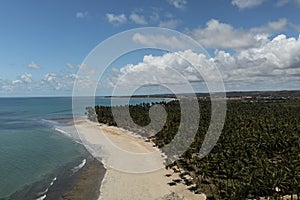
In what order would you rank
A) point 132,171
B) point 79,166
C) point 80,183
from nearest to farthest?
point 80,183, point 132,171, point 79,166

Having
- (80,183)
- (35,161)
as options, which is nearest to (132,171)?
(80,183)

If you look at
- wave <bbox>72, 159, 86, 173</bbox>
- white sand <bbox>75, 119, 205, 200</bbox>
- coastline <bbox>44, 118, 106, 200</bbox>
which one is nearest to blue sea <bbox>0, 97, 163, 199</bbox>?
wave <bbox>72, 159, 86, 173</bbox>

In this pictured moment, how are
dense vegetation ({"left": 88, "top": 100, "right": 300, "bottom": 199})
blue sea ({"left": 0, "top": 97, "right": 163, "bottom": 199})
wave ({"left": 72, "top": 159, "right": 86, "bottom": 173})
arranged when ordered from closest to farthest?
dense vegetation ({"left": 88, "top": 100, "right": 300, "bottom": 199}) < blue sea ({"left": 0, "top": 97, "right": 163, "bottom": 199}) < wave ({"left": 72, "top": 159, "right": 86, "bottom": 173})

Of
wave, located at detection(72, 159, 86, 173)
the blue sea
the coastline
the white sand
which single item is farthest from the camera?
wave, located at detection(72, 159, 86, 173)

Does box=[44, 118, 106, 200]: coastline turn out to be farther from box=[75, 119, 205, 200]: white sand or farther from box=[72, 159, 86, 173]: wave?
box=[75, 119, 205, 200]: white sand

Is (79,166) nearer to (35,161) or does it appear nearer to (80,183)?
(35,161)

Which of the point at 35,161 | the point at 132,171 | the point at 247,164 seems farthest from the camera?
the point at 35,161

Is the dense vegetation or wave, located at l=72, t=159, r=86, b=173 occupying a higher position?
the dense vegetation

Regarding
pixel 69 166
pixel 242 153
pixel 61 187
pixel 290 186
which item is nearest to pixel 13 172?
pixel 69 166
